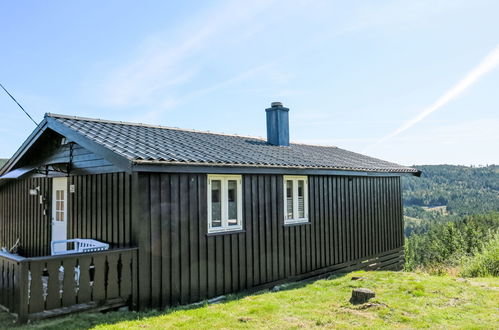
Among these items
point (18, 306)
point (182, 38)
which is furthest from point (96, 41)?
point (18, 306)

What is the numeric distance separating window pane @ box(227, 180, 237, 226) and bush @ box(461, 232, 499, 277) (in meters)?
7.72

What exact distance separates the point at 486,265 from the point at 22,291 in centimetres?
1148

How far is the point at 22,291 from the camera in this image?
194 inches

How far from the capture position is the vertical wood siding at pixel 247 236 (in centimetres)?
616

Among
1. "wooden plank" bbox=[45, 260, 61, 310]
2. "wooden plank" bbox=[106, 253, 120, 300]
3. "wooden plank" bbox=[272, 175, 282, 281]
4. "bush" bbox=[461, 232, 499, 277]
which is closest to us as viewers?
"wooden plank" bbox=[45, 260, 61, 310]

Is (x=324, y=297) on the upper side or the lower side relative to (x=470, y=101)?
lower

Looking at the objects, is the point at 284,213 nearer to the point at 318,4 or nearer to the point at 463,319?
the point at 463,319

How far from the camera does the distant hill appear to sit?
106 m

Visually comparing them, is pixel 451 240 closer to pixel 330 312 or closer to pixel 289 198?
pixel 289 198

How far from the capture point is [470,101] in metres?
15.7

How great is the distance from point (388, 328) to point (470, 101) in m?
13.8

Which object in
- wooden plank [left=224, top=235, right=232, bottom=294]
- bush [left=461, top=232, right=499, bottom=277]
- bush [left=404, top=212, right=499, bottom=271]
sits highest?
wooden plank [left=224, top=235, right=232, bottom=294]

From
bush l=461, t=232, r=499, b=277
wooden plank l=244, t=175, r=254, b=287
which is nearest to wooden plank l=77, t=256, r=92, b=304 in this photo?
wooden plank l=244, t=175, r=254, b=287

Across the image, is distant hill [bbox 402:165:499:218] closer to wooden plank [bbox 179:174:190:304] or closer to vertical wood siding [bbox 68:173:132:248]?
vertical wood siding [bbox 68:173:132:248]
